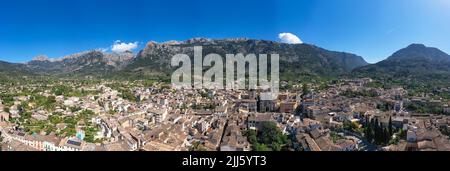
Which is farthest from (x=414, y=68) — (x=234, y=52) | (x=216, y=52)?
(x=216, y=52)

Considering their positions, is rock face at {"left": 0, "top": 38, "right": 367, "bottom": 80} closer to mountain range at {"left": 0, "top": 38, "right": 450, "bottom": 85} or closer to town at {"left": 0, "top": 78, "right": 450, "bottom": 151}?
mountain range at {"left": 0, "top": 38, "right": 450, "bottom": 85}

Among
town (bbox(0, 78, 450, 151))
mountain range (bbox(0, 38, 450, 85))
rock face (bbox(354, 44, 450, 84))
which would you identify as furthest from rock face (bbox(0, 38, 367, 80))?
town (bbox(0, 78, 450, 151))

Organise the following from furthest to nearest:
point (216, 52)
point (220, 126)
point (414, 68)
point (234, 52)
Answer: point (234, 52), point (216, 52), point (414, 68), point (220, 126)

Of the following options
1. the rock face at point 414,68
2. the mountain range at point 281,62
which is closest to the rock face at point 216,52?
the mountain range at point 281,62

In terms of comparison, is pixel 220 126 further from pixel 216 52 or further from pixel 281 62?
pixel 216 52

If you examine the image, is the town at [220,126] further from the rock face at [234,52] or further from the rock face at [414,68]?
the rock face at [234,52]

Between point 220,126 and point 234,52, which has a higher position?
point 234,52

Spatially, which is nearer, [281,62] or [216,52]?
[281,62]
